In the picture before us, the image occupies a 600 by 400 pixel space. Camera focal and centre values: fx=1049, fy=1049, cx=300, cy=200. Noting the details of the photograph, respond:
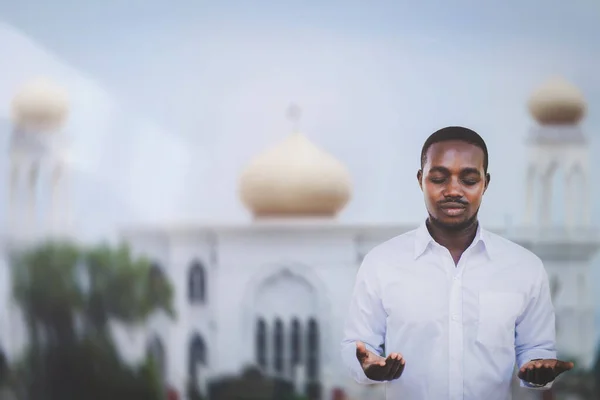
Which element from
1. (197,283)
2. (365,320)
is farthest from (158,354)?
(365,320)

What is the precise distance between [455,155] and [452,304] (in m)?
0.45

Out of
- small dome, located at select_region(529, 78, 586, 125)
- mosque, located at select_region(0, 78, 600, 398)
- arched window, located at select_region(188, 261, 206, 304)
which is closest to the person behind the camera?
small dome, located at select_region(529, 78, 586, 125)

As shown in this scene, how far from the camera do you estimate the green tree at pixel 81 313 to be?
5.54m

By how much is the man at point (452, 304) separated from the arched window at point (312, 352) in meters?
2.64

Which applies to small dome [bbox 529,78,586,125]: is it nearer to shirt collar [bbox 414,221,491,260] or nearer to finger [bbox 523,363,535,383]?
shirt collar [bbox 414,221,491,260]

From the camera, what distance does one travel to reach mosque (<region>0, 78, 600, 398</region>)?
5.65 m

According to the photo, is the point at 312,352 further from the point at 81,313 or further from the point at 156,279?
the point at 81,313

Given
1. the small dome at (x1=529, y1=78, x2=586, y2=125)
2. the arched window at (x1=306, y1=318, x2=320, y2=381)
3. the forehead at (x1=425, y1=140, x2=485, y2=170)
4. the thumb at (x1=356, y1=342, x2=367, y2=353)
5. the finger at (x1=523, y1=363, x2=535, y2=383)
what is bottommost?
the arched window at (x1=306, y1=318, x2=320, y2=381)

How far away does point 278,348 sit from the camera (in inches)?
237

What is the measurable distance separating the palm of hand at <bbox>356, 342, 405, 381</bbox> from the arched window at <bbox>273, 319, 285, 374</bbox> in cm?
284

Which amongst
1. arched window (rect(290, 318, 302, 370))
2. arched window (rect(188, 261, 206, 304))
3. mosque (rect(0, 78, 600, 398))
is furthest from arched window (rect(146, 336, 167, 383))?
arched window (rect(290, 318, 302, 370))

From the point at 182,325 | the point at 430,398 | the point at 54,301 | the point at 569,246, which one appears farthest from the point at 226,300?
the point at 430,398

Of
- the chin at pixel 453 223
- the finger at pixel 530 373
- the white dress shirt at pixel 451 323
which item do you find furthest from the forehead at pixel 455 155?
the finger at pixel 530 373

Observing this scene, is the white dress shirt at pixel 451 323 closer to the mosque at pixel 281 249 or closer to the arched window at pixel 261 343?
the mosque at pixel 281 249
